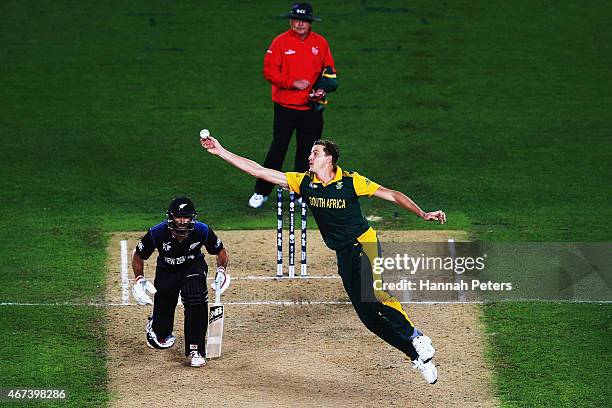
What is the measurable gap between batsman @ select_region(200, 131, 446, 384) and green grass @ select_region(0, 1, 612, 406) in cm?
97

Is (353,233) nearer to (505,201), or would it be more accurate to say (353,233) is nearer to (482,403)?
(482,403)

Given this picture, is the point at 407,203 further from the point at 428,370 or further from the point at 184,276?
the point at 184,276

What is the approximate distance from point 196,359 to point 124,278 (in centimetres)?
263

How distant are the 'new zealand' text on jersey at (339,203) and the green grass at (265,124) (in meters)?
2.02

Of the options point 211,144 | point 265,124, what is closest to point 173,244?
point 211,144

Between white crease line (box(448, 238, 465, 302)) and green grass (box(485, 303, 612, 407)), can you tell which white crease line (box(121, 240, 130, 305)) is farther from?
green grass (box(485, 303, 612, 407))

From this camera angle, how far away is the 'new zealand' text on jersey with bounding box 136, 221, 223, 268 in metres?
12.5

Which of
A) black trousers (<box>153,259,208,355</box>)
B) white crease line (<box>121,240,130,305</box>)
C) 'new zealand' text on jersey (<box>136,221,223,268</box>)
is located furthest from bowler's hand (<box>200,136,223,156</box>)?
white crease line (<box>121,240,130,305</box>)

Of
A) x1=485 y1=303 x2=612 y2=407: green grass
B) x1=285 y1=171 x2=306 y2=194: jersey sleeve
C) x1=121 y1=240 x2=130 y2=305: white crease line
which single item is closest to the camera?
x1=485 y1=303 x2=612 y2=407: green grass

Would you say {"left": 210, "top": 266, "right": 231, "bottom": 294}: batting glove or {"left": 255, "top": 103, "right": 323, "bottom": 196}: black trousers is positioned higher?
{"left": 255, "top": 103, "right": 323, "bottom": 196}: black trousers

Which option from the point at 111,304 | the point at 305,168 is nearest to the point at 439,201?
the point at 305,168

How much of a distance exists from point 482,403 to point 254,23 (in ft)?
50.0

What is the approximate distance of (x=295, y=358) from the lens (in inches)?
505

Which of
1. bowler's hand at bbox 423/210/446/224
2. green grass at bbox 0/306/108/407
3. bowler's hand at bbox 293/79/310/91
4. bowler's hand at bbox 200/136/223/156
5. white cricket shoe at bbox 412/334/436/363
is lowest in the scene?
green grass at bbox 0/306/108/407
